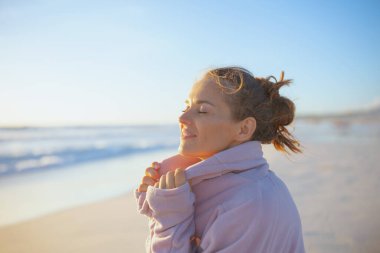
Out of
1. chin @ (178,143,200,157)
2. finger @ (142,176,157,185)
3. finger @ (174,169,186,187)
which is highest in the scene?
chin @ (178,143,200,157)

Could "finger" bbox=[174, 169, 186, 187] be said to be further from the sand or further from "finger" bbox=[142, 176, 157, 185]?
the sand

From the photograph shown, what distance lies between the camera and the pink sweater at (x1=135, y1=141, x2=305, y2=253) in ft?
5.39

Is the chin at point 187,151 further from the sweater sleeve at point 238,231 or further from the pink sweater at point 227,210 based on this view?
the sweater sleeve at point 238,231

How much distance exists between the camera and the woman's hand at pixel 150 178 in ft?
6.51

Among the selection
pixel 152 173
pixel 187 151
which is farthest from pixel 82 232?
pixel 187 151

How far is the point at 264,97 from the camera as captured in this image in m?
1.99

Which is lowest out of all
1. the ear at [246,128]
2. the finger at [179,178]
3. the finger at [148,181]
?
the finger at [148,181]

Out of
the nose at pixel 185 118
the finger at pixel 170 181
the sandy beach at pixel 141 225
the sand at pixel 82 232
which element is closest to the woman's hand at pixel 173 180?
the finger at pixel 170 181

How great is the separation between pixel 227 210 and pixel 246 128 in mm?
483

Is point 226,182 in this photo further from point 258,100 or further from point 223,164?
point 258,100

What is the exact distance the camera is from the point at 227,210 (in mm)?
1674

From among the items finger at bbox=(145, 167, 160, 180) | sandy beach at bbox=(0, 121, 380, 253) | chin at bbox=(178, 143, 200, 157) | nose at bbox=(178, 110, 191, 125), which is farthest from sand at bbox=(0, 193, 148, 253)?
nose at bbox=(178, 110, 191, 125)

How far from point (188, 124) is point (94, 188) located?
4.98 m

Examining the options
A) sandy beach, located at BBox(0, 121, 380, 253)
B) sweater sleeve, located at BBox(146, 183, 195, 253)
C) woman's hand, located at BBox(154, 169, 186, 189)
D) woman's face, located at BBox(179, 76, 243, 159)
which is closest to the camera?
sweater sleeve, located at BBox(146, 183, 195, 253)
